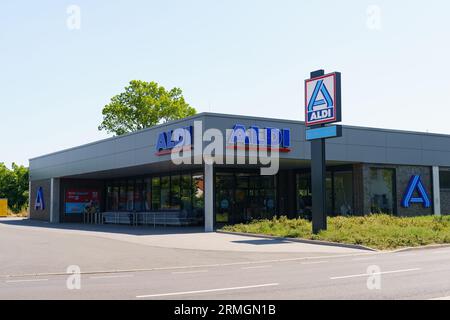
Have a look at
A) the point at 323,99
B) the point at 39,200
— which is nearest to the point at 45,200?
the point at 39,200

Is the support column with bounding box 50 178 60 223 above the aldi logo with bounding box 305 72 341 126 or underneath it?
underneath

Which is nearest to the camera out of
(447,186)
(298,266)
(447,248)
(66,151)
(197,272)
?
(197,272)

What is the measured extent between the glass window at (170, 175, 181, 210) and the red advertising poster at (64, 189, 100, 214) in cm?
1140

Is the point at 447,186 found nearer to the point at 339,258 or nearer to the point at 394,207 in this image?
the point at 394,207

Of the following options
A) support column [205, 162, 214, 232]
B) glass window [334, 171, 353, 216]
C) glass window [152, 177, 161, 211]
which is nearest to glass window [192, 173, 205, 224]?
glass window [152, 177, 161, 211]

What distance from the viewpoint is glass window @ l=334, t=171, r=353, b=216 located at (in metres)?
33.3

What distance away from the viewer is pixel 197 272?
13148 mm

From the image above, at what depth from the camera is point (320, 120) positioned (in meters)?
22.6

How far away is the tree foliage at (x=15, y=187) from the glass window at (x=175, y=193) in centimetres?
3877

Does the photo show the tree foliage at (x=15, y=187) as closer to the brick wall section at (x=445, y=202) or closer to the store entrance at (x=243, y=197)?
the store entrance at (x=243, y=197)

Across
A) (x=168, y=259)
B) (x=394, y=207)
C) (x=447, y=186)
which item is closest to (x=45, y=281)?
(x=168, y=259)

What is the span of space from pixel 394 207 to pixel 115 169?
1745cm

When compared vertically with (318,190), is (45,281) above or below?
below

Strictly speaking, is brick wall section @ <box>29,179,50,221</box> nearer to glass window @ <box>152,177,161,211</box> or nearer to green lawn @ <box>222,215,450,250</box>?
glass window @ <box>152,177,161,211</box>
